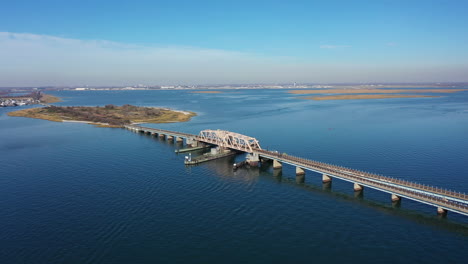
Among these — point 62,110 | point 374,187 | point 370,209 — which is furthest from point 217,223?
point 62,110

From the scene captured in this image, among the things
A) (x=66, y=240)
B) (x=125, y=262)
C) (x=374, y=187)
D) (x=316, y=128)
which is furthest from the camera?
(x=316, y=128)

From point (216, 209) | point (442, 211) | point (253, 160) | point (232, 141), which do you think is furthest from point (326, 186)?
point (232, 141)

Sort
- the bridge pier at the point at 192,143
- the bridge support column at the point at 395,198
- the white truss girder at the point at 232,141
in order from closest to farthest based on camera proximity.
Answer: the bridge support column at the point at 395,198
the white truss girder at the point at 232,141
the bridge pier at the point at 192,143

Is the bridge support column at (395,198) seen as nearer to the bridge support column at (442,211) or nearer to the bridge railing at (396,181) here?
the bridge railing at (396,181)

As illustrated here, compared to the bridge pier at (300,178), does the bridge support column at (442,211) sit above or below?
above

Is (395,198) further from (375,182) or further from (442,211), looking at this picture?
(442,211)

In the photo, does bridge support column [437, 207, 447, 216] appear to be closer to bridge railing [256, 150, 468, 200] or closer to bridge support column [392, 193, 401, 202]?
bridge railing [256, 150, 468, 200]

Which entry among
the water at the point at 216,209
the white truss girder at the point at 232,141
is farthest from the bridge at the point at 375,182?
the water at the point at 216,209

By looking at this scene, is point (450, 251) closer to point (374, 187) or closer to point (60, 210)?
point (374, 187)
